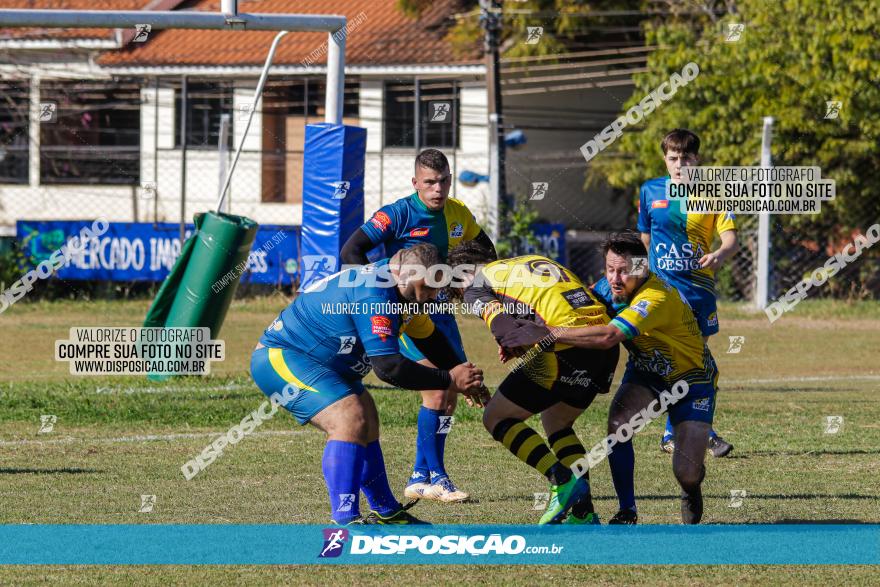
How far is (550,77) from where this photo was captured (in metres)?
29.4

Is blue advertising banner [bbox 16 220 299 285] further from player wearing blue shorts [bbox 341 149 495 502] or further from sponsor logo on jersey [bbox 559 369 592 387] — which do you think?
sponsor logo on jersey [bbox 559 369 592 387]

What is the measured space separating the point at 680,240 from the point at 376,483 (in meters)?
3.55

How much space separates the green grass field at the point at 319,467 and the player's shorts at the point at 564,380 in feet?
2.23

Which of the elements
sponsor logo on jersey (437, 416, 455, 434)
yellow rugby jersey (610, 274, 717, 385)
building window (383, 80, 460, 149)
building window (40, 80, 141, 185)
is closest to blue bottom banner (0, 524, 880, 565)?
yellow rugby jersey (610, 274, 717, 385)

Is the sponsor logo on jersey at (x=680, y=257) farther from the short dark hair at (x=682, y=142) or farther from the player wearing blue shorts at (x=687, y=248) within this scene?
the short dark hair at (x=682, y=142)

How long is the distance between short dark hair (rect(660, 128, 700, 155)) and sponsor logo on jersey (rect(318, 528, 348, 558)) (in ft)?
13.0

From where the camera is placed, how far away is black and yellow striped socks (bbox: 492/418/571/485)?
7320mm

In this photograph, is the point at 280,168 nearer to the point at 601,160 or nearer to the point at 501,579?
the point at 601,160

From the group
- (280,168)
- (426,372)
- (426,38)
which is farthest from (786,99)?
(426,372)

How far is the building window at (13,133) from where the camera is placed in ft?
95.9

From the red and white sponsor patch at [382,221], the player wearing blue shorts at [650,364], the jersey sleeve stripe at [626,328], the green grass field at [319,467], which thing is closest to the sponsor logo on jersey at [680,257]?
the green grass field at [319,467]

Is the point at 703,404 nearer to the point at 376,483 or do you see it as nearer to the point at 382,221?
the point at 376,483

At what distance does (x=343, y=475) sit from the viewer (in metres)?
6.79

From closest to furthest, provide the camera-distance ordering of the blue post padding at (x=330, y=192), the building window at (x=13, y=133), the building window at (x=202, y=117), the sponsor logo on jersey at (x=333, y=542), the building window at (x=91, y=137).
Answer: the sponsor logo on jersey at (x=333, y=542)
the blue post padding at (x=330, y=192)
the building window at (x=13, y=133)
the building window at (x=202, y=117)
the building window at (x=91, y=137)
